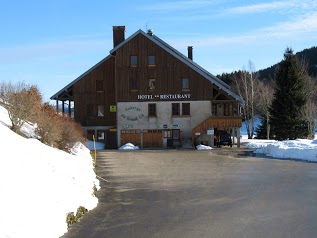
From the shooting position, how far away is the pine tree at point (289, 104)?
171ft

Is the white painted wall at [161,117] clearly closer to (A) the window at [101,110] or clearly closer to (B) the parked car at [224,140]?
(A) the window at [101,110]

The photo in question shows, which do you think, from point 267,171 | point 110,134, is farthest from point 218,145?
point 267,171

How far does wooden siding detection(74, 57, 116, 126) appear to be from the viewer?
5216cm

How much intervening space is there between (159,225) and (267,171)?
13.7 m

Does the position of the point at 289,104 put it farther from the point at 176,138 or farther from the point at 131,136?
the point at 131,136

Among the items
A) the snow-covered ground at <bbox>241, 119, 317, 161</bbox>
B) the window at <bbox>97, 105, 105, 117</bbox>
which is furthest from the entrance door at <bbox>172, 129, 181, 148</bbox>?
the snow-covered ground at <bbox>241, 119, 317, 161</bbox>

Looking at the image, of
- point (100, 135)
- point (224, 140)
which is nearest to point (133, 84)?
point (100, 135)

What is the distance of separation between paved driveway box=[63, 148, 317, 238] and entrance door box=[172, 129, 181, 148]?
27515 millimetres

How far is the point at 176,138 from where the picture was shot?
50438mm

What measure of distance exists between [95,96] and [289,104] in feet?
73.7

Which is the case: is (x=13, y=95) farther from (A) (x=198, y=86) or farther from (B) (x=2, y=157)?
(A) (x=198, y=86)

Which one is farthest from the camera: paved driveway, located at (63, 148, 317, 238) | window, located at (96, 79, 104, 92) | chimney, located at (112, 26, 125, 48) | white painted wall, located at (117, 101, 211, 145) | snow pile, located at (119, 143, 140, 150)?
chimney, located at (112, 26, 125, 48)

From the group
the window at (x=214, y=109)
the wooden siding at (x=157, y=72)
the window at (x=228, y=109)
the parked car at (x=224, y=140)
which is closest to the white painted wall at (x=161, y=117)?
the wooden siding at (x=157, y=72)

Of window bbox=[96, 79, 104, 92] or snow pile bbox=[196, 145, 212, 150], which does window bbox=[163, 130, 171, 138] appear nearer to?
snow pile bbox=[196, 145, 212, 150]
